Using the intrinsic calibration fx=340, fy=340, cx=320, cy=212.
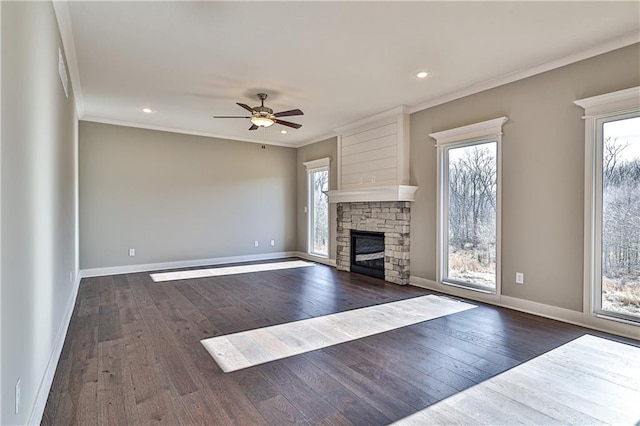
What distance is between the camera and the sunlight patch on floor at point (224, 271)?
19.6 feet

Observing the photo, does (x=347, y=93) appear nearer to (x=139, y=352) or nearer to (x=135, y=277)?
(x=139, y=352)

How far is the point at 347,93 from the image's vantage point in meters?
4.80

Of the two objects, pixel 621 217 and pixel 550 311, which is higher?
pixel 621 217

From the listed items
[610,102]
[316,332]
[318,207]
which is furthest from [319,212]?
[610,102]

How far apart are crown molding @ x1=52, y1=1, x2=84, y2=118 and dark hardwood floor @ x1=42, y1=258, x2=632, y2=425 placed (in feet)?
9.23

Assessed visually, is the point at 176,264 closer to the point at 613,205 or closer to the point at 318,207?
the point at 318,207

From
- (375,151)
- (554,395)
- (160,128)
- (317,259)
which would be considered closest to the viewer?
(554,395)

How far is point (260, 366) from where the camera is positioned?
268 centimetres

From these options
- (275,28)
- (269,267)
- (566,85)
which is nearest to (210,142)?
(269,267)

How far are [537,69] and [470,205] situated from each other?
5.91 ft

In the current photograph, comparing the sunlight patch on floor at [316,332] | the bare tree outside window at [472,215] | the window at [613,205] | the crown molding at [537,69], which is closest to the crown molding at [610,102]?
the window at [613,205]

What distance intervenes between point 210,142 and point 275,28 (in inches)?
183

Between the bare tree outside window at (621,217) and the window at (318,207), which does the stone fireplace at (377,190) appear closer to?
the window at (318,207)

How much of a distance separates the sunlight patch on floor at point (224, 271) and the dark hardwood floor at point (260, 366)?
1328 millimetres
